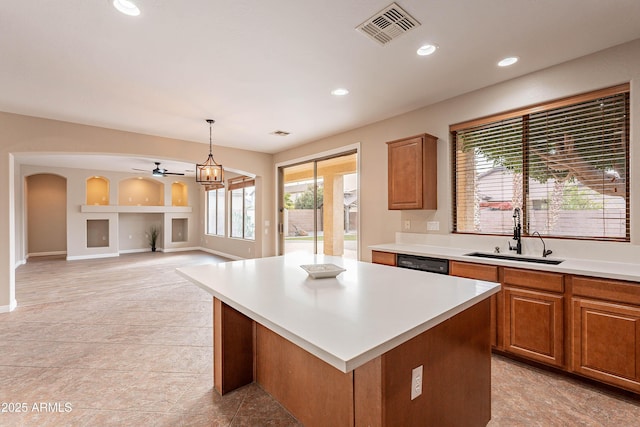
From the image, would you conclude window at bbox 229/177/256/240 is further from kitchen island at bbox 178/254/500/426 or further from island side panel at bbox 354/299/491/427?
island side panel at bbox 354/299/491/427

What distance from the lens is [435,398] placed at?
4.25 ft

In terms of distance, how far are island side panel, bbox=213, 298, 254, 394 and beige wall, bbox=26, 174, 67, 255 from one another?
10.0m

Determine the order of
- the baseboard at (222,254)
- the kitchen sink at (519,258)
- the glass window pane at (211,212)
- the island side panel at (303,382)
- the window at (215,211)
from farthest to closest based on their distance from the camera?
the glass window pane at (211,212) < the window at (215,211) < the baseboard at (222,254) < the kitchen sink at (519,258) < the island side panel at (303,382)


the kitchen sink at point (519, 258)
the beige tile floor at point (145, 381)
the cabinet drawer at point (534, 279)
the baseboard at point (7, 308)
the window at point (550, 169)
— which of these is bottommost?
the beige tile floor at point (145, 381)

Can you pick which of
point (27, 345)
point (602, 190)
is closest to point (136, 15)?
point (27, 345)

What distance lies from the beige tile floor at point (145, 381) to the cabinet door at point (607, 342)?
183 mm

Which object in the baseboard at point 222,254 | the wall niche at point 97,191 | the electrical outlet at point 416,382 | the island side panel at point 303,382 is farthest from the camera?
the wall niche at point 97,191

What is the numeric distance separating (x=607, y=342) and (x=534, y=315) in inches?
16.8

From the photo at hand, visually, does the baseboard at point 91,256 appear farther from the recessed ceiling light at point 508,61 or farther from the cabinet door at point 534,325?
the recessed ceiling light at point 508,61

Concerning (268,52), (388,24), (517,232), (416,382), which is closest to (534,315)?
(517,232)

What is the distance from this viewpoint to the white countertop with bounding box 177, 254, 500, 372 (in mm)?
939

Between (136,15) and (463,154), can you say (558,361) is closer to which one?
(463,154)

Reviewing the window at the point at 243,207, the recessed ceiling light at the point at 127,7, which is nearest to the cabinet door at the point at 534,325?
the recessed ceiling light at the point at 127,7

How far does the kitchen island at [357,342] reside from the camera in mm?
1051
